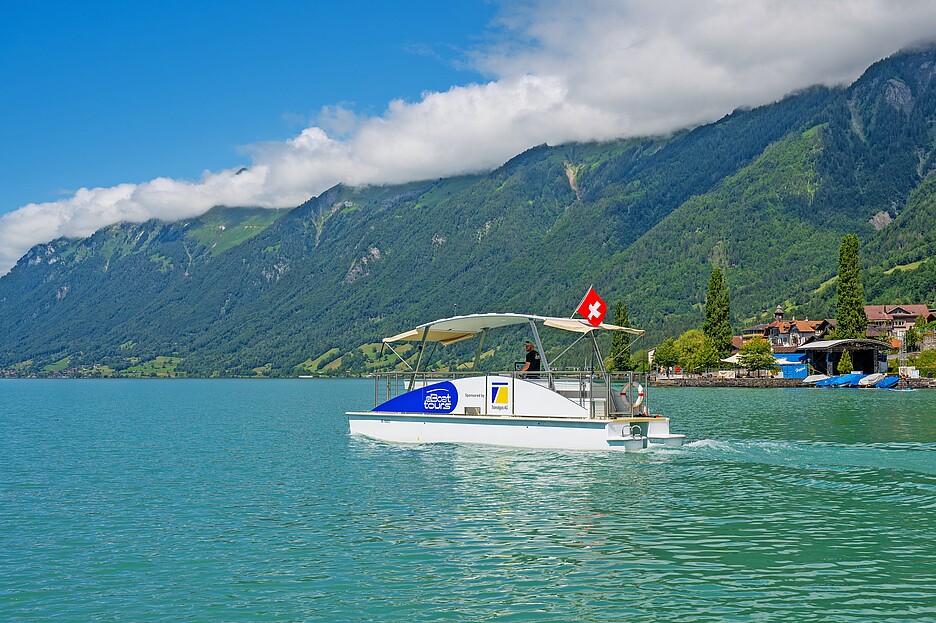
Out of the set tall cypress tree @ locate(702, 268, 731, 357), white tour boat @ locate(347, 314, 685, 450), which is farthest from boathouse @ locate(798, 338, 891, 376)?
white tour boat @ locate(347, 314, 685, 450)

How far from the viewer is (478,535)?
787 inches

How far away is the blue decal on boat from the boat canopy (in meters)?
2.85

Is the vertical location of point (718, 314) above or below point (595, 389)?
above

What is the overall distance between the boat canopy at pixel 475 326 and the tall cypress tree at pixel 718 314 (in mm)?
126722

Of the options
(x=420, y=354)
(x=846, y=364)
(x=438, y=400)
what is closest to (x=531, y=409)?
(x=438, y=400)

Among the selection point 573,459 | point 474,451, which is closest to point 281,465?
point 474,451

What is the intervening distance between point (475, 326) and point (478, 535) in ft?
71.0

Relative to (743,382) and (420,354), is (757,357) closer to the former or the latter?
(743,382)

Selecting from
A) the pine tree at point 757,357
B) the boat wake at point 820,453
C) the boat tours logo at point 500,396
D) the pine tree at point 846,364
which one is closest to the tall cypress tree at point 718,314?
the pine tree at point 757,357

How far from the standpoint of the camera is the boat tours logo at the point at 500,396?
36906 mm

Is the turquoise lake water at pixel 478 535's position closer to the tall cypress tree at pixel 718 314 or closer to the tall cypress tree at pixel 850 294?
the tall cypress tree at pixel 850 294

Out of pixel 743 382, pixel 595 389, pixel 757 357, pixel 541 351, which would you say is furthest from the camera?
pixel 757 357

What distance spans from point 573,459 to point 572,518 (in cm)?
1082

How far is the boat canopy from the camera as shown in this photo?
37.1 meters
